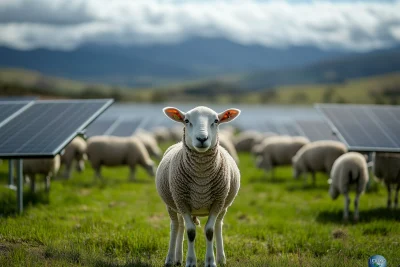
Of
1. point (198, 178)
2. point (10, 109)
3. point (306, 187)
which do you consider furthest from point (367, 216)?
point (10, 109)

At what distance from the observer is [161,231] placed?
8625 millimetres

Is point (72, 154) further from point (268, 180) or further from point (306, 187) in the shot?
point (306, 187)

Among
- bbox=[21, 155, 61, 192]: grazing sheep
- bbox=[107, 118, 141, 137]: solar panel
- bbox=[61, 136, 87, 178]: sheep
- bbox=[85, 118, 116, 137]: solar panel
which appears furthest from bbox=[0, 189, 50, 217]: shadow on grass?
bbox=[107, 118, 141, 137]: solar panel

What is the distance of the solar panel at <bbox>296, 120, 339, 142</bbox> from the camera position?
1855cm

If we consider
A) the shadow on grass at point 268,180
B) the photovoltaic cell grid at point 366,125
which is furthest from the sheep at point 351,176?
the shadow on grass at point 268,180

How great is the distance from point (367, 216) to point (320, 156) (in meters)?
5.44

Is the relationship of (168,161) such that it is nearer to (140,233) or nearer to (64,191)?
(140,233)

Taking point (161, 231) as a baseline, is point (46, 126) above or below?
above

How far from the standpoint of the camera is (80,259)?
624cm

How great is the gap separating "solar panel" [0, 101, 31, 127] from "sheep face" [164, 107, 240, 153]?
582cm

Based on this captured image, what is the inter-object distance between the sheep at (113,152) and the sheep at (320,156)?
6.03 m

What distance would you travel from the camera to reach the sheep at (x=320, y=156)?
50.0ft

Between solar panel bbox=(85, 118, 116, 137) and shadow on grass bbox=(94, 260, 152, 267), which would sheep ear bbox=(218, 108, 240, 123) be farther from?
solar panel bbox=(85, 118, 116, 137)

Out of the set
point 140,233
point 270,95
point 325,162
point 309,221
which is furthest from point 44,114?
point 270,95
